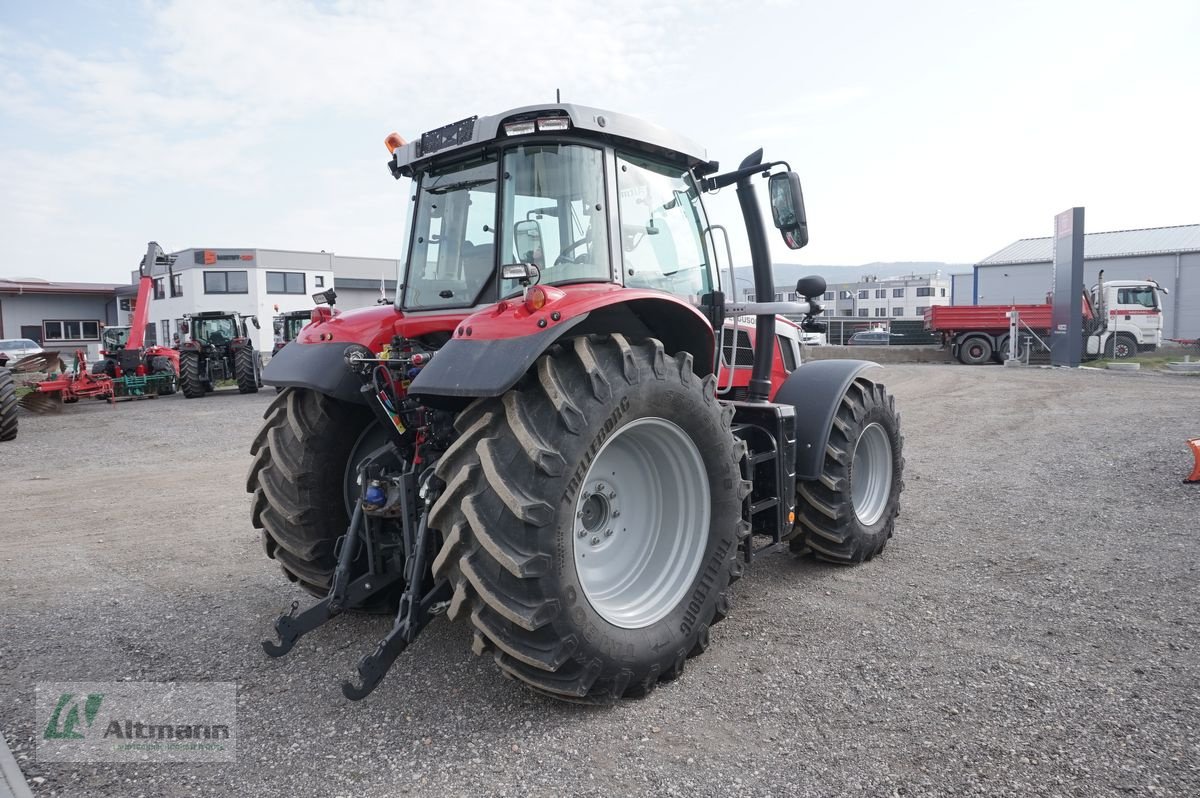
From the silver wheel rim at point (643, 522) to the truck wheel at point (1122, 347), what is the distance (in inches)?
996

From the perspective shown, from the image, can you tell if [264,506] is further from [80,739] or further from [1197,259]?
[1197,259]

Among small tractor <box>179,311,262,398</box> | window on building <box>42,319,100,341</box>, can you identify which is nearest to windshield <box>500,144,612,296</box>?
small tractor <box>179,311,262,398</box>

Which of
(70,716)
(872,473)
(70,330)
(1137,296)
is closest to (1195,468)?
(872,473)

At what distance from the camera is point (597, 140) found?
11.4 ft

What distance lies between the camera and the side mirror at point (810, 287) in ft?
13.5

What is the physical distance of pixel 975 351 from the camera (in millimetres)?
25141

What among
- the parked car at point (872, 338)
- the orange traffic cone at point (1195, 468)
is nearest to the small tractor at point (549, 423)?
the orange traffic cone at point (1195, 468)

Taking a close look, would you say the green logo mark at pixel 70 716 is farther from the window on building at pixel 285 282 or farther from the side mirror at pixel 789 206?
the window on building at pixel 285 282

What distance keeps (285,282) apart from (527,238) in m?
42.7

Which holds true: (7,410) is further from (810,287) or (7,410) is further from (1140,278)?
(1140,278)

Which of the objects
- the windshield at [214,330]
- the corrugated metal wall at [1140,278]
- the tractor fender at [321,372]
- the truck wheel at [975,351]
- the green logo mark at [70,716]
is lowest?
the green logo mark at [70,716]

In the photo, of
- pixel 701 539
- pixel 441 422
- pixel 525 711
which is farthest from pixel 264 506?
pixel 701 539

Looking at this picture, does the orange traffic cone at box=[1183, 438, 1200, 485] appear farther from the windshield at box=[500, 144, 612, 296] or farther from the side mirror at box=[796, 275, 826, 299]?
the windshield at box=[500, 144, 612, 296]

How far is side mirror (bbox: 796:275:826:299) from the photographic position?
13.5 ft
